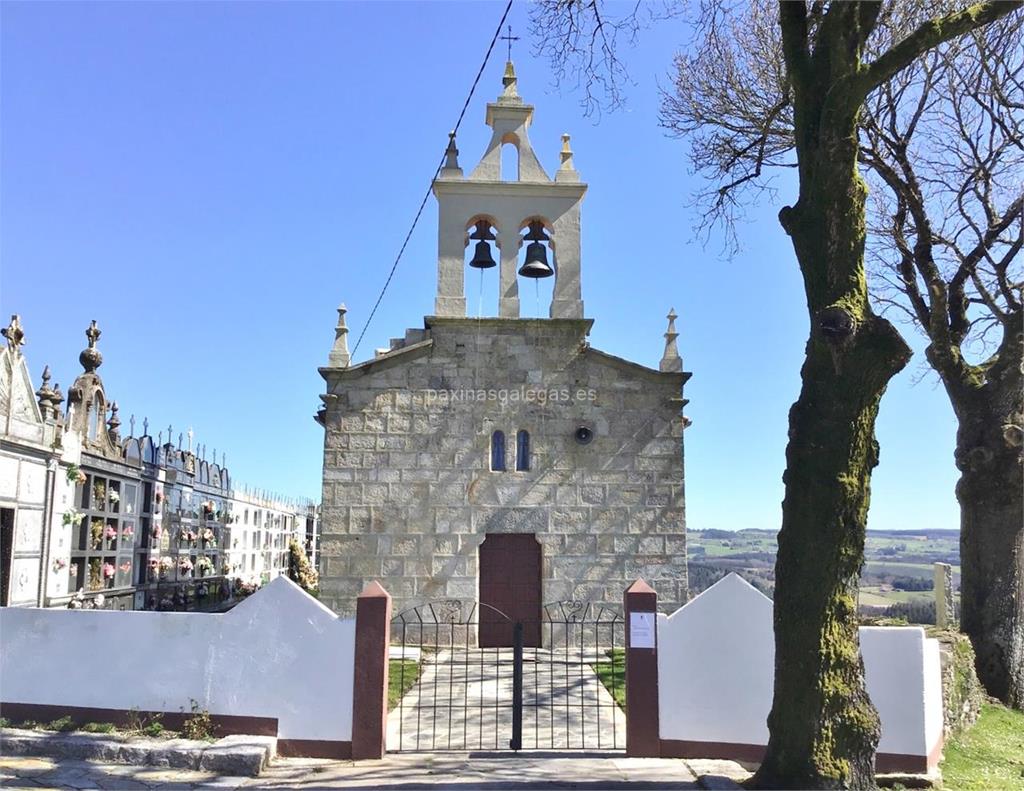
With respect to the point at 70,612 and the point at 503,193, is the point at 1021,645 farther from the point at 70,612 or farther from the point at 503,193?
the point at 70,612

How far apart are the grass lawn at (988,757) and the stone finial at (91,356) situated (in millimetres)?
11830

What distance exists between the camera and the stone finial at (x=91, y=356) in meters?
12.0

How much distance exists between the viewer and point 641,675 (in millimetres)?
7641

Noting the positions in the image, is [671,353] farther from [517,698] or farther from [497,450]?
[517,698]

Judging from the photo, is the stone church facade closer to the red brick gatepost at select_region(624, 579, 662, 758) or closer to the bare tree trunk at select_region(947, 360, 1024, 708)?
the bare tree trunk at select_region(947, 360, 1024, 708)

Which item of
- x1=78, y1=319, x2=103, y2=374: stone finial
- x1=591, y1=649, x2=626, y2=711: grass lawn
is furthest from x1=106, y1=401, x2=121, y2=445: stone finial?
x1=591, y1=649, x2=626, y2=711: grass lawn

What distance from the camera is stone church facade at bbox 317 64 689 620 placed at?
13391mm

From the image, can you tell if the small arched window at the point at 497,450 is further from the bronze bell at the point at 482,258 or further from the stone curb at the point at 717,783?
the stone curb at the point at 717,783

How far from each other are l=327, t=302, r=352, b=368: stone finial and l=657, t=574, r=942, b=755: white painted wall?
316 inches

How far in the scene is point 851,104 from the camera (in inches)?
241

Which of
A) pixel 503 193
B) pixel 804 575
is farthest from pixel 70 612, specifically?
pixel 503 193

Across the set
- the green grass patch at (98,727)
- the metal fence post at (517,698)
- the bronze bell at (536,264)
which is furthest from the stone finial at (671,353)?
the green grass patch at (98,727)

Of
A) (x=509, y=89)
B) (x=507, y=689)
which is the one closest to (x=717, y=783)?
(x=507, y=689)

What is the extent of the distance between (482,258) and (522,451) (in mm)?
3458
